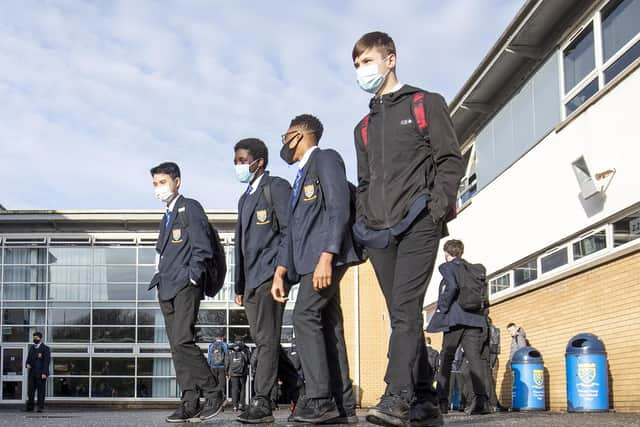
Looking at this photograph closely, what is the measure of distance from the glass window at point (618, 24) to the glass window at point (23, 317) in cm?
3156

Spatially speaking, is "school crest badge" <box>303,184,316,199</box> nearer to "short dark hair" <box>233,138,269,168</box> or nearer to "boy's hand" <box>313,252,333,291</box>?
"boy's hand" <box>313,252,333,291</box>

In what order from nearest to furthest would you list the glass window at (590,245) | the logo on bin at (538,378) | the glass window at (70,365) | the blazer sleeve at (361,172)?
1. the blazer sleeve at (361,172)
2. the glass window at (590,245)
3. the logo on bin at (538,378)
4. the glass window at (70,365)

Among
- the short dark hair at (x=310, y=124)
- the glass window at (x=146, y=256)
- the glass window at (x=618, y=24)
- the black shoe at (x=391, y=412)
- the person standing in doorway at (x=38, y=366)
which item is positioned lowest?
the person standing in doorway at (x=38, y=366)

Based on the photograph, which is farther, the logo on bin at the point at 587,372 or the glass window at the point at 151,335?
the glass window at the point at 151,335

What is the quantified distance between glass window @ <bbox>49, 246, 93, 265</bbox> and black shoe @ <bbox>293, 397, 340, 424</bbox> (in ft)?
119

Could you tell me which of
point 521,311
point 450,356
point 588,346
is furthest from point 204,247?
point 521,311

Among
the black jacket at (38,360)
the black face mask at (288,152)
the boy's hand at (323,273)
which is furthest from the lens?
the black jacket at (38,360)

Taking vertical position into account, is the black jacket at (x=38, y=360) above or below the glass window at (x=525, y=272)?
below

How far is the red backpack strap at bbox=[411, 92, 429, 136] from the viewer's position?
17.0ft

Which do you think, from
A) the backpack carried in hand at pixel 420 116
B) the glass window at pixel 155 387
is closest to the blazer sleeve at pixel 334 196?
the backpack carried in hand at pixel 420 116

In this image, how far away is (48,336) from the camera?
1571 inches

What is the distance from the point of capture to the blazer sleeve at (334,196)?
227 inches

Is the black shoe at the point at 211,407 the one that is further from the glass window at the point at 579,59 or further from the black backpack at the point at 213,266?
the glass window at the point at 579,59

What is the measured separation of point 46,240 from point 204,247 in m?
34.3
